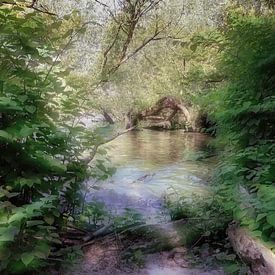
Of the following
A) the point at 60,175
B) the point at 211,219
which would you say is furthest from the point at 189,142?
the point at 60,175

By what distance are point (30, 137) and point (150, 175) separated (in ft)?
15.8

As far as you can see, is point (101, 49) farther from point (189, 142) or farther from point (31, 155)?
point (31, 155)

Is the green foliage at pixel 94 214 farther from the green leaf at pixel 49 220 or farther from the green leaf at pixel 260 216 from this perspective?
the green leaf at pixel 260 216

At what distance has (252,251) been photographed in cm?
271

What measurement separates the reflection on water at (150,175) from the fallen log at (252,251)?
4.81 feet

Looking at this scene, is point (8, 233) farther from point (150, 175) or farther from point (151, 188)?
point (150, 175)

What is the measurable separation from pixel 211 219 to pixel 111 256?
3.85ft

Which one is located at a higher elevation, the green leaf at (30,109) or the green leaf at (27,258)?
the green leaf at (30,109)

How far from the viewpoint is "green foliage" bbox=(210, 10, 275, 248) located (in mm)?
3227

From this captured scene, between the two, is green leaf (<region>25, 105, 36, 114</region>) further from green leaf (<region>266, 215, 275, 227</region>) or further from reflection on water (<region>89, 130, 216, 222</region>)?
green leaf (<region>266, 215, 275, 227</region>)

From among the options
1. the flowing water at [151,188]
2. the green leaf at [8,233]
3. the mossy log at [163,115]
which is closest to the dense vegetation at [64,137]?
the green leaf at [8,233]

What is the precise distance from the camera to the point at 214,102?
15.2ft

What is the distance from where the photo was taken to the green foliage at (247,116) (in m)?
3.23

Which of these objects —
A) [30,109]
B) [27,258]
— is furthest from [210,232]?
[30,109]
